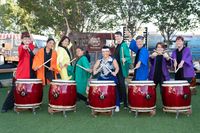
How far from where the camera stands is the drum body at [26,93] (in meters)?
6.05

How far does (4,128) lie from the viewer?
16.7 ft

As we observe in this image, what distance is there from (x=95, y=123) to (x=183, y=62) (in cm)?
190

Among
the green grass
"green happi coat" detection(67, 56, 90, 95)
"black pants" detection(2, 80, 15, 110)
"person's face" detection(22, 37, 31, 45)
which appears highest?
"person's face" detection(22, 37, 31, 45)

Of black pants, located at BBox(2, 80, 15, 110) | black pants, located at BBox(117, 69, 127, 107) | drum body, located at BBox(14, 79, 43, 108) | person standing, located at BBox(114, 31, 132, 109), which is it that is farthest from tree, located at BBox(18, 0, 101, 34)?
drum body, located at BBox(14, 79, 43, 108)

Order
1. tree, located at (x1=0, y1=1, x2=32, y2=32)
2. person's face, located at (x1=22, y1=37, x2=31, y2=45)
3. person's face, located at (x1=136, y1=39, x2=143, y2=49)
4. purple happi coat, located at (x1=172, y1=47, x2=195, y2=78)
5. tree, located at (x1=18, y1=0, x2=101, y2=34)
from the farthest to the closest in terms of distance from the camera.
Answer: tree, located at (x1=0, y1=1, x2=32, y2=32)
tree, located at (x1=18, y1=0, x2=101, y2=34)
person's face, located at (x1=136, y1=39, x2=143, y2=49)
purple happi coat, located at (x1=172, y1=47, x2=195, y2=78)
person's face, located at (x1=22, y1=37, x2=31, y2=45)

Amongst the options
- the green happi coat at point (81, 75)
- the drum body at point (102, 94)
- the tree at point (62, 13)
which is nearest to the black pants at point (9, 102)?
the green happi coat at point (81, 75)

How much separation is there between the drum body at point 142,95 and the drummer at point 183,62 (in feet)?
2.58

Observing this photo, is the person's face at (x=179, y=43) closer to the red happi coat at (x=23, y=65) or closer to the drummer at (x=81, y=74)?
the drummer at (x=81, y=74)

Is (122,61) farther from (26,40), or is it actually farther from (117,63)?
(26,40)

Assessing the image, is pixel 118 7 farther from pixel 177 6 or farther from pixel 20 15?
pixel 20 15

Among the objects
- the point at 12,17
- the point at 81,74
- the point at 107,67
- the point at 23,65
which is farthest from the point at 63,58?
the point at 12,17

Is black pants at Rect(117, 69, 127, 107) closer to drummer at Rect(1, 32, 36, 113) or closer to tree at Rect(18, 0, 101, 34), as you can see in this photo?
drummer at Rect(1, 32, 36, 113)

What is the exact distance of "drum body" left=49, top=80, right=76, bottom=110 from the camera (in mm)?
5941

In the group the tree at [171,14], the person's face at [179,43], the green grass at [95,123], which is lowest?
the green grass at [95,123]
